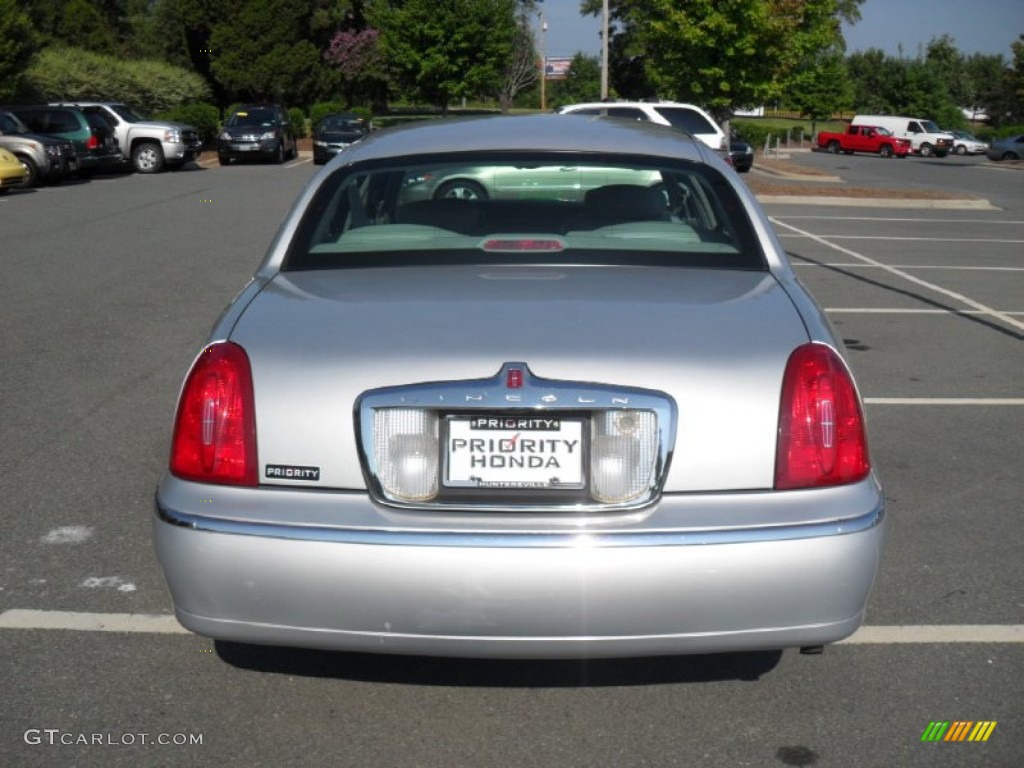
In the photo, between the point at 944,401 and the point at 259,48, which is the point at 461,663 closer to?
the point at 944,401

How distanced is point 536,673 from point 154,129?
1197 inches

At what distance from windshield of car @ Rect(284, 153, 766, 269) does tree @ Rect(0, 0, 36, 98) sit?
34866 mm

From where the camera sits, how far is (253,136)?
119ft

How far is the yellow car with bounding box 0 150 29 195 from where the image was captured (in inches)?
930

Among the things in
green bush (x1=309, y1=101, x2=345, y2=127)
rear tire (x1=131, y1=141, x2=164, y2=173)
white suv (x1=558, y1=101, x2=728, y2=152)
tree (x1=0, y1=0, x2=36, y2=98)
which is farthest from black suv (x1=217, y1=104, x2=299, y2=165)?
green bush (x1=309, y1=101, x2=345, y2=127)

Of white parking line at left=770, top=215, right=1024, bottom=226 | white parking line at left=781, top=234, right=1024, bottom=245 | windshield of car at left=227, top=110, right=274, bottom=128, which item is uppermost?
windshield of car at left=227, top=110, right=274, bottom=128

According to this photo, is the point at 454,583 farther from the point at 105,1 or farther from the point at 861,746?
the point at 105,1

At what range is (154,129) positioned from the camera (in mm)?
32062

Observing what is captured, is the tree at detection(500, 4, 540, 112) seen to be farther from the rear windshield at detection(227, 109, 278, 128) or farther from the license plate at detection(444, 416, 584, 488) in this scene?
the license plate at detection(444, 416, 584, 488)

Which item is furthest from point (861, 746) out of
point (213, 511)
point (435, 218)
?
point (435, 218)

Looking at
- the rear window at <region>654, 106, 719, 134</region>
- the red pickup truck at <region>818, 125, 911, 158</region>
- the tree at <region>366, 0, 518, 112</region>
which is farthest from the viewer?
the tree at <region>366, 0, 518, 112</region>

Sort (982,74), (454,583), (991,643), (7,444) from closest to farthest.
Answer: (454,583) → (991,643) → (7,444) → (982,74)

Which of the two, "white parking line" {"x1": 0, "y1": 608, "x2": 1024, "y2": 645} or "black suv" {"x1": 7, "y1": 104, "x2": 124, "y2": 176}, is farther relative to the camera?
"black suv" {"x1": 7, "y1": 104, "x2": 124, "y2": 176}

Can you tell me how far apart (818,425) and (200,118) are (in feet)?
134
